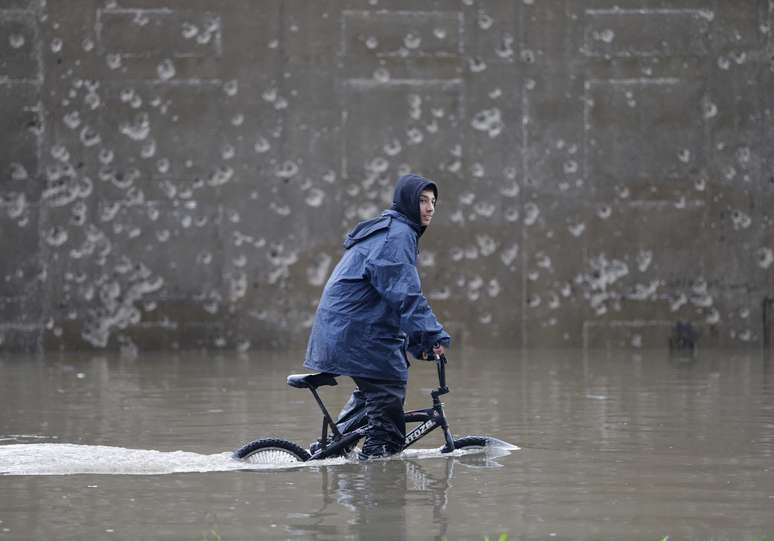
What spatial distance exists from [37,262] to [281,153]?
122 inches

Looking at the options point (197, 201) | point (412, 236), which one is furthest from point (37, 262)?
point (412, 236)

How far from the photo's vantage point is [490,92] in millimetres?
17734

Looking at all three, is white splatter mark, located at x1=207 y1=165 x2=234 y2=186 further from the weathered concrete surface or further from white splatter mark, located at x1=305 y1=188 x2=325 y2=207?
white splatter mark, located at x1=305 y1=188 x2=325 y2=207

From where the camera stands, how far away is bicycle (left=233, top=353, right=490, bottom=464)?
7703 millimetres

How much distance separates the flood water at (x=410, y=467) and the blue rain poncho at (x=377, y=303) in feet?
1.78

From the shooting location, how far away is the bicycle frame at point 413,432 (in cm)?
778

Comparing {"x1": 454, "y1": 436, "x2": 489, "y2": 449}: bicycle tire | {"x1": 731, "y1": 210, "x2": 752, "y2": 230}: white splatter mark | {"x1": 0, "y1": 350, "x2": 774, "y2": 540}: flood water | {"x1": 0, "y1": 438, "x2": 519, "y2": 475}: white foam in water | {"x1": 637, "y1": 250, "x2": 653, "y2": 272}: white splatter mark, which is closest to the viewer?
{"x1": 0, "y1": 350, "x2": 774, "y2": 540}: flood water

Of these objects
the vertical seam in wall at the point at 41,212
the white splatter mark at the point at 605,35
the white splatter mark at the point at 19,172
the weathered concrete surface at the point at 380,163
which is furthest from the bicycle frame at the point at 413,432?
the white splatter mark at the point at 605,35

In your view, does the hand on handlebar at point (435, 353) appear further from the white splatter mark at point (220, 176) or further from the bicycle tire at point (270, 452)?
the white splatter mark at point (220, 176)

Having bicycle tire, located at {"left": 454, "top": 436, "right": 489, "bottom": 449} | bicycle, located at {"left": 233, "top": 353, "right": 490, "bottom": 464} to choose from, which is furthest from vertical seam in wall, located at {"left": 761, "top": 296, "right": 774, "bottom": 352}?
bicycle, located at {"left": 233, "top": 353, "right": 490, "bottom": 464}

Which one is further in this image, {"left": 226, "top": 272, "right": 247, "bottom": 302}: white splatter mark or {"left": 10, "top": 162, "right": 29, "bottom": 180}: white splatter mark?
{"left": 226, "top": 272, "right": 247, "bottom": 302}: white splatter mark

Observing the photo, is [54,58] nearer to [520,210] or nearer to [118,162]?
[118,162]

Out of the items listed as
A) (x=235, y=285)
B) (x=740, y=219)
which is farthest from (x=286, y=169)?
(x=740, y=219)

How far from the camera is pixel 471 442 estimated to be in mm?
8164
